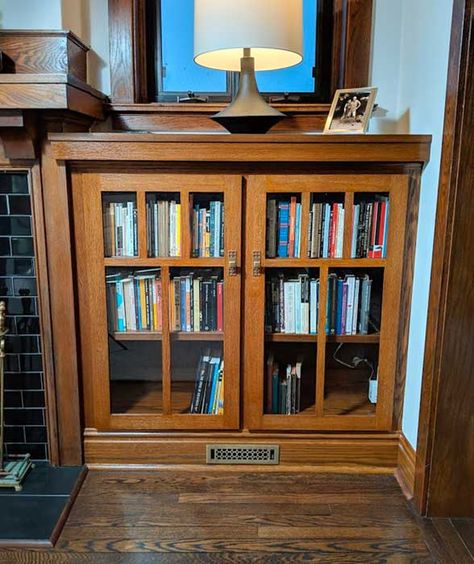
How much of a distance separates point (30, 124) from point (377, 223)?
3.73 ft

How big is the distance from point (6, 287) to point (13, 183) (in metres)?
0.35

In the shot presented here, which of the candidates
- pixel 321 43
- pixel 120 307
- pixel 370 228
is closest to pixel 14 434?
pixel 120 307

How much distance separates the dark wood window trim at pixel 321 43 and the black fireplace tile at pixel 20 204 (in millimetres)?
537

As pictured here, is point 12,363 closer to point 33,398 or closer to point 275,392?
point 33,398

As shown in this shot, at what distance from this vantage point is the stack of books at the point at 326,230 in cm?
170

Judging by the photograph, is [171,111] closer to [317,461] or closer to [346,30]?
[346,30]

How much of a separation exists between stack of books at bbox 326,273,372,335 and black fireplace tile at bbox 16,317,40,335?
39.1 inches

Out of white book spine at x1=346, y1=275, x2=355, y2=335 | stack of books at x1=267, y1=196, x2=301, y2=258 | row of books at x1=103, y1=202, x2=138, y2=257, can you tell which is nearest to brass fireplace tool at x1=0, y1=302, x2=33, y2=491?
row of books at x1=103, y1=202, x2=138, y2=257

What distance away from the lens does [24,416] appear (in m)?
1.81

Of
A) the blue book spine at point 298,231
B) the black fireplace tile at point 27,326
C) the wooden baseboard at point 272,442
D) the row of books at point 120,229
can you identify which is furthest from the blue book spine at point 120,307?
the blue book spine at point 298,231

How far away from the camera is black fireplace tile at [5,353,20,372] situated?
1773 mm

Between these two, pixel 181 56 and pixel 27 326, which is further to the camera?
pixel 181 56

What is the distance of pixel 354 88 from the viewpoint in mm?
1896

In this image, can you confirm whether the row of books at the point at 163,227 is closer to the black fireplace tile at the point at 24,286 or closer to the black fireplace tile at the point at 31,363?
the black fireplace tile at the point at 24,286
